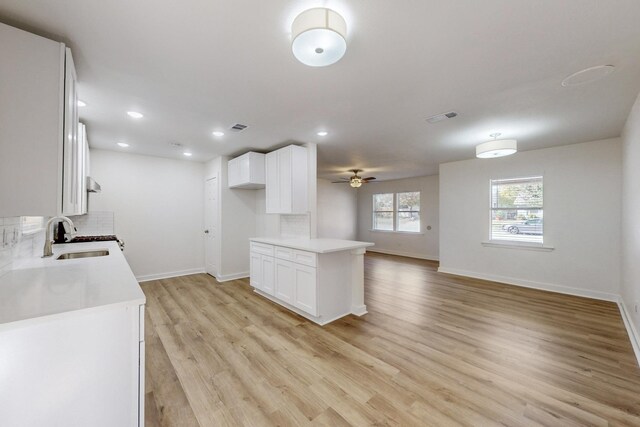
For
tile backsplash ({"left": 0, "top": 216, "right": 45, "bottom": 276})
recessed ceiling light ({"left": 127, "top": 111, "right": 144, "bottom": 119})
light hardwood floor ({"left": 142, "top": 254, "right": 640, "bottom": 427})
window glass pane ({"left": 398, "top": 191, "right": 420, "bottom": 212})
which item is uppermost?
recessed ceiling light ({"left": 127, "top": 111, "right": 144, "bottom": 119})

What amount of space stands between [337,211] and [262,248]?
17.1 ft

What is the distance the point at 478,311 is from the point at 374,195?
6.00 meters

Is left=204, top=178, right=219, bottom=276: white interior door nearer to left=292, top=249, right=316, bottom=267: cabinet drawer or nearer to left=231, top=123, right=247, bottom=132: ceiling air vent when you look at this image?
left=231, top=123, right=247, bottom=132: ceiling air vent

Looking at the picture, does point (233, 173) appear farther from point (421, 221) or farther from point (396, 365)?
point (421, 221)

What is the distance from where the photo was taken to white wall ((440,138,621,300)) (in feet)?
13.1

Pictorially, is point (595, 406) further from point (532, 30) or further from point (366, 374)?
point (532, 30)

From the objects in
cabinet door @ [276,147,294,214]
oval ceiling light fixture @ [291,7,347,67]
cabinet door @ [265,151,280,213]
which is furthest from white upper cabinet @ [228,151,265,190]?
oval ceiling light fixture @ [291,7,347,67]

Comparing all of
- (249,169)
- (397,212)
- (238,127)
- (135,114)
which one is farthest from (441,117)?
(397,212)

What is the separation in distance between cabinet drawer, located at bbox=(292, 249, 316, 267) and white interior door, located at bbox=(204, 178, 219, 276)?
254 cm

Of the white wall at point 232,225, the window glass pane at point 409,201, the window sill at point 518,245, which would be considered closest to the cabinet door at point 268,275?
the white wall at point 232,225

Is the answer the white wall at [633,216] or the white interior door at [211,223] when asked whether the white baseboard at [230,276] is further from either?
the white wall at [633,216]

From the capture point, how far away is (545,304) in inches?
150

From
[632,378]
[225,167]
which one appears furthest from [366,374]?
[225,167]

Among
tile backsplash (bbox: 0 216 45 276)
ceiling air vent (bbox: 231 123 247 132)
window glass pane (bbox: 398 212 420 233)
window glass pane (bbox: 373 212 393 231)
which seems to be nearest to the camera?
tile backsplash (bbox: 0 216 45 276)
